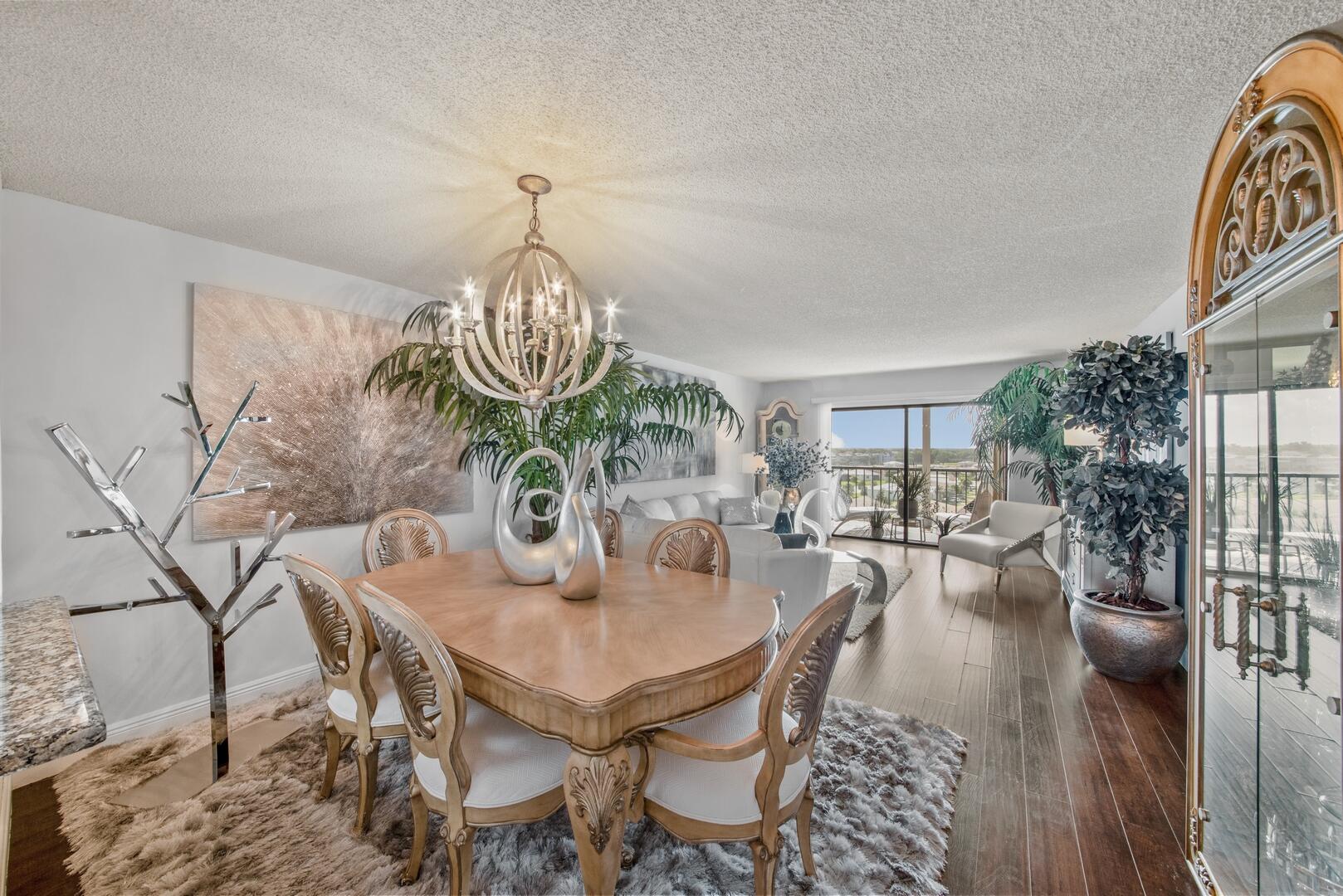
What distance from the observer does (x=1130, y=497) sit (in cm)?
272

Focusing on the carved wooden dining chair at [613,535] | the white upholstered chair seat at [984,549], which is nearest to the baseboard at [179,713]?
the carved wooden dining chair at [613,535]

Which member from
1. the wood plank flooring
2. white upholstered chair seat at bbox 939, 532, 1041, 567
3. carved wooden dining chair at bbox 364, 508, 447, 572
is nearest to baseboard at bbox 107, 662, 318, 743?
carved wooden dining chair at bbox 364, 508, 447, 572

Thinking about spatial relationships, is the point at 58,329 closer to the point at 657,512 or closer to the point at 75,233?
the point at 75,233

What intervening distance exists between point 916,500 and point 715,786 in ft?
21.8

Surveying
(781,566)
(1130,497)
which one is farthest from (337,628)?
(1130,497)

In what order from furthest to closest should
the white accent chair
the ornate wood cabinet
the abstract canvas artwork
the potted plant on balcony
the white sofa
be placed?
the abstract canvas artwork, the potted plant on balcony, the white accent chair, the white sofa, the ornate wood cabinet

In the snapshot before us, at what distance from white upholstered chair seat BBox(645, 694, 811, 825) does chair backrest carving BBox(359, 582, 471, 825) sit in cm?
51

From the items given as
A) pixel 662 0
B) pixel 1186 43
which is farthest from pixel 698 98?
pixel 1186 43

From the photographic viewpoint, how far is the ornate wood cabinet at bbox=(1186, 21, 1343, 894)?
1.05 meters

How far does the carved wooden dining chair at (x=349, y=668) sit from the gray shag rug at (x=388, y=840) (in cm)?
18

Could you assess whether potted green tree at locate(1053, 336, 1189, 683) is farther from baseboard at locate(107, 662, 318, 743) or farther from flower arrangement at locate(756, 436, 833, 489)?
baseboard at locate(107, 662, 318, 743)

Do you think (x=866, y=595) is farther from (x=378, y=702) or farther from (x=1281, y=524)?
(x=378, y=702)

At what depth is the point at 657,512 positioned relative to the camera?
15.8 ft

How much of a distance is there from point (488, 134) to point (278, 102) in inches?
23.2
